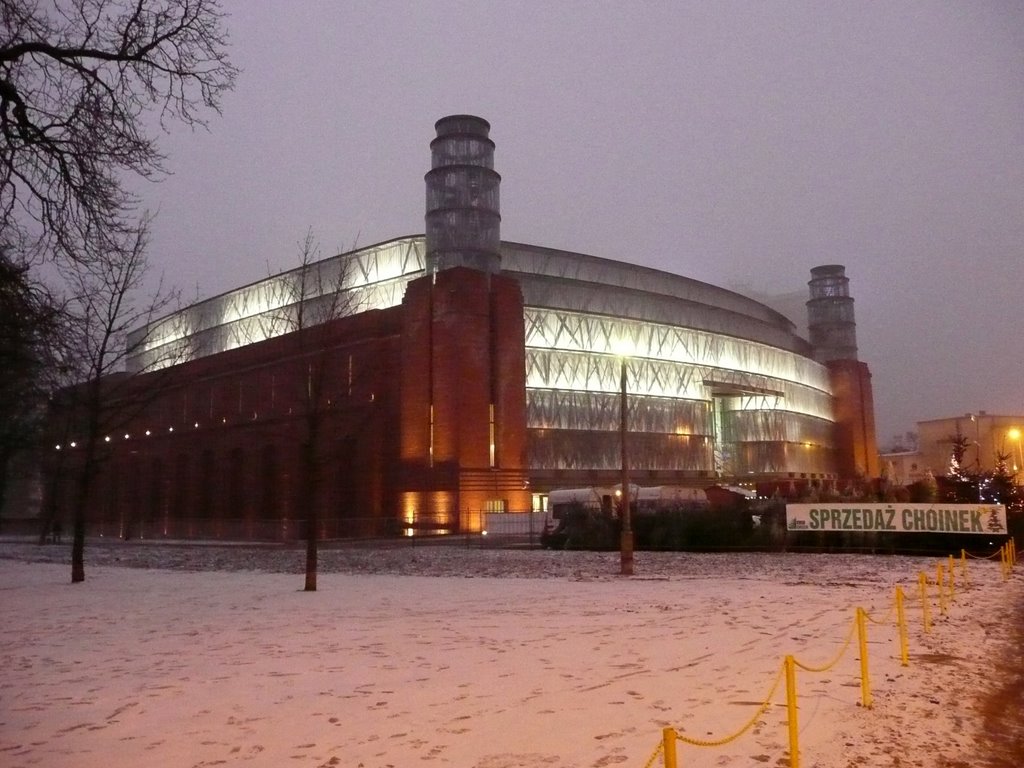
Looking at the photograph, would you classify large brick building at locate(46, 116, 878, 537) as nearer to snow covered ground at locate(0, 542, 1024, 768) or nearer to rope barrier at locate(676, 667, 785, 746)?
snow covered ground at locate(0, 542, 1024, 768)

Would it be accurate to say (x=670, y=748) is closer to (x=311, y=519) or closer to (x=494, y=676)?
(x=494, y=676)

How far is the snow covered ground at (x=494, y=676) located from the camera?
7848 mm

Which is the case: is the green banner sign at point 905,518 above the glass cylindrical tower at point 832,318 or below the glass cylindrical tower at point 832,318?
below

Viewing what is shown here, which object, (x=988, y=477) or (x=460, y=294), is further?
(x=460, y=294)

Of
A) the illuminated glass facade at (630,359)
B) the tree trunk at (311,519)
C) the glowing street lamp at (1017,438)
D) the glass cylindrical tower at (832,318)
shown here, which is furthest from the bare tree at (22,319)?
the glass cylindrical tower at (832,318)

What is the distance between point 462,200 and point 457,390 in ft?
52.4

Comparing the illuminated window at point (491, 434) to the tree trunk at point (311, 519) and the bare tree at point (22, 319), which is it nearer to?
the tree trunk at point (311, 519)

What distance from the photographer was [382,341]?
5878 centimetres

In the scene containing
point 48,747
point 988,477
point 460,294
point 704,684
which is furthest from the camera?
point 460,294

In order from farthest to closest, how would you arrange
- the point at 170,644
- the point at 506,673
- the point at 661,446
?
the point at 661,446 → the point at 170,644 → the point at 506,673

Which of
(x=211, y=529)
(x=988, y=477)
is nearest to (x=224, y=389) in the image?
(x=211, y=529)

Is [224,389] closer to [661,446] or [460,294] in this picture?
[460,294]

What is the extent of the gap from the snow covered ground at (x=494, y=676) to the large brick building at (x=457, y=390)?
81.6 feet

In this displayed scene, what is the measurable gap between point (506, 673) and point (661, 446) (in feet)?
204
